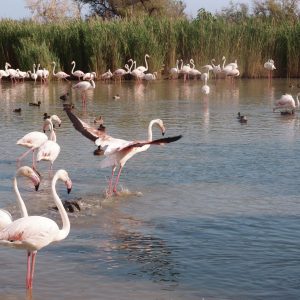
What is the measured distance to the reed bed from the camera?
101ft

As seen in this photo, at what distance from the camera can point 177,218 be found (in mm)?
7984

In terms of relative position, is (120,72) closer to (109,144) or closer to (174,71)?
(174,71)

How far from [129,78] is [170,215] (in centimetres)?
2439

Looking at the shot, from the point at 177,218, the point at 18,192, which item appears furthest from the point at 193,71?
the point at 18,192

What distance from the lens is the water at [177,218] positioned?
597 cm

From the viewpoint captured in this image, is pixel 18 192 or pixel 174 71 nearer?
pixel 18 192

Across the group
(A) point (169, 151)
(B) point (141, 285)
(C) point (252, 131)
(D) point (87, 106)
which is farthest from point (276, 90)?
(B) point (141, 285)

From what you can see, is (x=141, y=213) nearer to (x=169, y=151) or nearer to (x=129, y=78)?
(x=169, y=151)

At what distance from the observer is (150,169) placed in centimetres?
1085

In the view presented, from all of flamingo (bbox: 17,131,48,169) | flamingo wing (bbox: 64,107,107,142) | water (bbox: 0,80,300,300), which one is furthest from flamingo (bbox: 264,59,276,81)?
flamingo wing (bbox: 64,107,107,142)

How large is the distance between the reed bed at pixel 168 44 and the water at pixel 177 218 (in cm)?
1509

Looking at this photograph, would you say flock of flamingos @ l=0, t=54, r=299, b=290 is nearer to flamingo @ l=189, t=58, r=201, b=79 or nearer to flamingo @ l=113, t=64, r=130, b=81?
flamingo @ l=189, t=58, r=201, b=79

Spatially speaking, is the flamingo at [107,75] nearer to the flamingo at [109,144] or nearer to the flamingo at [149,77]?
the flamingo at [149,77]

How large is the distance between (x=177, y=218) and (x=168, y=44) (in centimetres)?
2405
